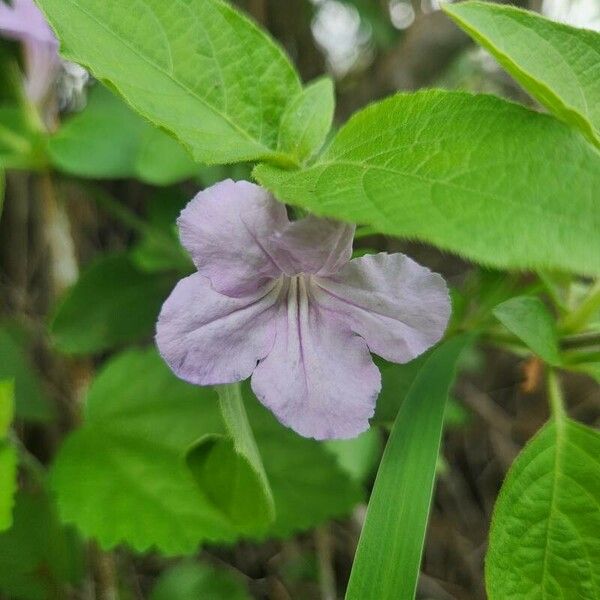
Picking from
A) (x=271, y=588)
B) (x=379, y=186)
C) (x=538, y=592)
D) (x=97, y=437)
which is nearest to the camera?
(x=379, y=186)

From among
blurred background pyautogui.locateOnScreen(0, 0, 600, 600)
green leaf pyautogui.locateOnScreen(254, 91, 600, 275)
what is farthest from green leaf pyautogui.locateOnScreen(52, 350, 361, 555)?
green leaf pyautogui.locateOnScreen(254, 91, 600, 275)

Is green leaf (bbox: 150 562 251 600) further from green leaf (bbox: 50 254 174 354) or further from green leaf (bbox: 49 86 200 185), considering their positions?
green leaf (bbox: 49 86 200 185)

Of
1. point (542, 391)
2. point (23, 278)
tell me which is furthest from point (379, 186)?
point (542, 391)

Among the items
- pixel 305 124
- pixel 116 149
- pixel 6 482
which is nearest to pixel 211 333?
pixel 305 124

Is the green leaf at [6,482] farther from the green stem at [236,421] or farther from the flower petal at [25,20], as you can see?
the flower petal at [25,20]

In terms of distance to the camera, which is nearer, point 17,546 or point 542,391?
point 17,546

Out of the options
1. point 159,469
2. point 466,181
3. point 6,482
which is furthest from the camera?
point 159,469

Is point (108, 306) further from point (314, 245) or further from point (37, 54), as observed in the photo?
point (314, 245)

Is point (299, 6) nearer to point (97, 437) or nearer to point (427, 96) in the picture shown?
point (97, 437)
